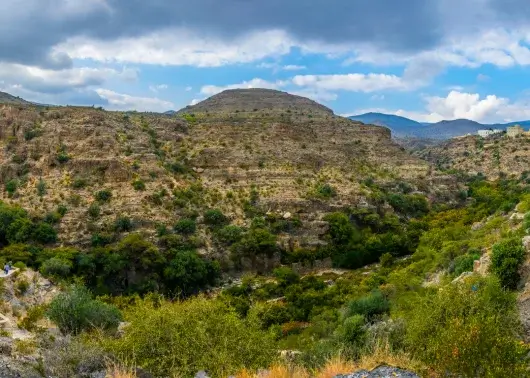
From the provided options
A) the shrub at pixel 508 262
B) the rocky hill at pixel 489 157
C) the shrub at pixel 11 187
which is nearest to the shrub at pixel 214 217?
the shrub at pixel 11 187

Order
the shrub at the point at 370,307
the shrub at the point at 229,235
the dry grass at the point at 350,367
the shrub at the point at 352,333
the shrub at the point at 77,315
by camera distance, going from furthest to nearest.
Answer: the shrub at the point at 229,235
the shrub at the point at 370,307
the shrub at the point at 77,315
the shrub at the point at 352,333
the dry grass at the point at 350,367

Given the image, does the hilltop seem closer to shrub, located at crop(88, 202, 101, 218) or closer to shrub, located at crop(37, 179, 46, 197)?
shrub, located at crop(37, 179, 46, 197)

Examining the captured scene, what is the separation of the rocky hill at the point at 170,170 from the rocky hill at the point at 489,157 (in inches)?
948

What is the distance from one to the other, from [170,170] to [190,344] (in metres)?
38.4

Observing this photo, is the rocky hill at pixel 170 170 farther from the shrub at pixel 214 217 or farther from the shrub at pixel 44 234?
the shrub at pixel 214 217

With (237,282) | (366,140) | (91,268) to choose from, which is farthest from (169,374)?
(366,140)

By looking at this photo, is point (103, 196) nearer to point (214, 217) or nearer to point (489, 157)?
point (214, 217)

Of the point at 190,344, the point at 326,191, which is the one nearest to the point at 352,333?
the point at 190,344

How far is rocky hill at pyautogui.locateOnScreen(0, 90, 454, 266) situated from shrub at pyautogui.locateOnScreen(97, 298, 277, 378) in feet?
93.3

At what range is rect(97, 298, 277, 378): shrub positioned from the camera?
1141 cm

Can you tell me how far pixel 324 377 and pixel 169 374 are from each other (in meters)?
4.38

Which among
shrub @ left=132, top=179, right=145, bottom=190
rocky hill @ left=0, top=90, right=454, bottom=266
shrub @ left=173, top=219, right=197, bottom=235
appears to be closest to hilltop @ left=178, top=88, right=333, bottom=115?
rocky hill @ left=0, top=90, right=454, bottom=266

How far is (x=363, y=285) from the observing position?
32688mm

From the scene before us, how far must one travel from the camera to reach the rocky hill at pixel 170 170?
42188 millimetres
